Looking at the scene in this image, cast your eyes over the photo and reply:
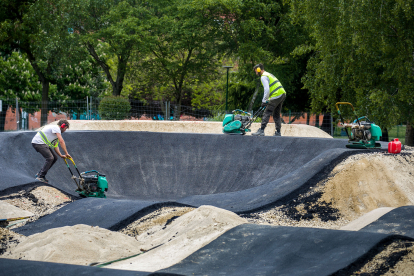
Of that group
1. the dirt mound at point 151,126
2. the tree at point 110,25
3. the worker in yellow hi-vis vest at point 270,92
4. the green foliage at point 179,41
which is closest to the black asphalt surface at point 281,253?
the worker in yellow hi-vis vest at point 270,92

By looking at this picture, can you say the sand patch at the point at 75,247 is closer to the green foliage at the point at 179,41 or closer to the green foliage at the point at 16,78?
the green foliage at the point at 179,41

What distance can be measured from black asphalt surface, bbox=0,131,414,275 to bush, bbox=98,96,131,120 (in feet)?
26.0

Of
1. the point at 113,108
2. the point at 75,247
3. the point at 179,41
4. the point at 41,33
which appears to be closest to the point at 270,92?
the point at 75,247

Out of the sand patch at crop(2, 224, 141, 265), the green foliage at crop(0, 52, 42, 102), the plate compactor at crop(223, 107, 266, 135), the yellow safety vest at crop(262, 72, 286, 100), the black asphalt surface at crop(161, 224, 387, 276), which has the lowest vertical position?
the sand patch at crop(2, 224, 141, 265)

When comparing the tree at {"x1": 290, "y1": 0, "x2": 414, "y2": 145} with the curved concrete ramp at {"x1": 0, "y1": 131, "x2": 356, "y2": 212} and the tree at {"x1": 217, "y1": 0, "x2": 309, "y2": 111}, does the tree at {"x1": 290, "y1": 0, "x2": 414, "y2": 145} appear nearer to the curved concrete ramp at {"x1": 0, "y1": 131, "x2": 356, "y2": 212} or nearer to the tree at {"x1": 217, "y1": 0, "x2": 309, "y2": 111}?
the curved concrete ramp at {"x1": 0, "y1": 131, "x2": 356, "y2": 212}

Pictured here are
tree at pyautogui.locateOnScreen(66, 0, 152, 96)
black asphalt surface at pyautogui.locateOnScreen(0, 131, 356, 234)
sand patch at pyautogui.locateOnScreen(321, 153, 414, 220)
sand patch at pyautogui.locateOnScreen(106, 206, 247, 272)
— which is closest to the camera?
sand patch at pyautogui.locateOnScreen(106, 206, 247, 272)

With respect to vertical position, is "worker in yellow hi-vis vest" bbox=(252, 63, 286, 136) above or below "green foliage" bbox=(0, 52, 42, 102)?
below

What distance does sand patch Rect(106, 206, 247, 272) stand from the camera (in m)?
4.11

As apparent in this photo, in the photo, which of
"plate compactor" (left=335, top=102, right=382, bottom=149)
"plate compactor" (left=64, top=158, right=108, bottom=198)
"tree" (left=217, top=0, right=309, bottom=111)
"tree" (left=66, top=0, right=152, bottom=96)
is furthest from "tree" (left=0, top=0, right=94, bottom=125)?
"plate compactor" (left=335, top=102, right=382, bottom=149)

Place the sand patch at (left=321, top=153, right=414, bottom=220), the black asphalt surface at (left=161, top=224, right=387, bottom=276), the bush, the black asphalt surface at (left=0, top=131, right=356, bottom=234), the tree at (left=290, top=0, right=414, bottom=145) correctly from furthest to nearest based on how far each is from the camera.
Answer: the bush → the tree at (left=290, top=0, right=414, bottom=145) → the black asphalt surface at (left=0, top=131, right=356, bottom=234) → the sand patch at (left=321, top=153, right=414, bottom=220) → the black asphalt surface at (left=161, top=224, right=387, bottom=276)

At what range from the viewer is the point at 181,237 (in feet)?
15.5

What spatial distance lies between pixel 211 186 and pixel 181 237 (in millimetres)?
5232

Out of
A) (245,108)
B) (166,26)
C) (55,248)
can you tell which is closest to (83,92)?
(166,26)

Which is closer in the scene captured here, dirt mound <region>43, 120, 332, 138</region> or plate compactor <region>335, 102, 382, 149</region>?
plate compactor <region>335, 102, 382, 149</region>
